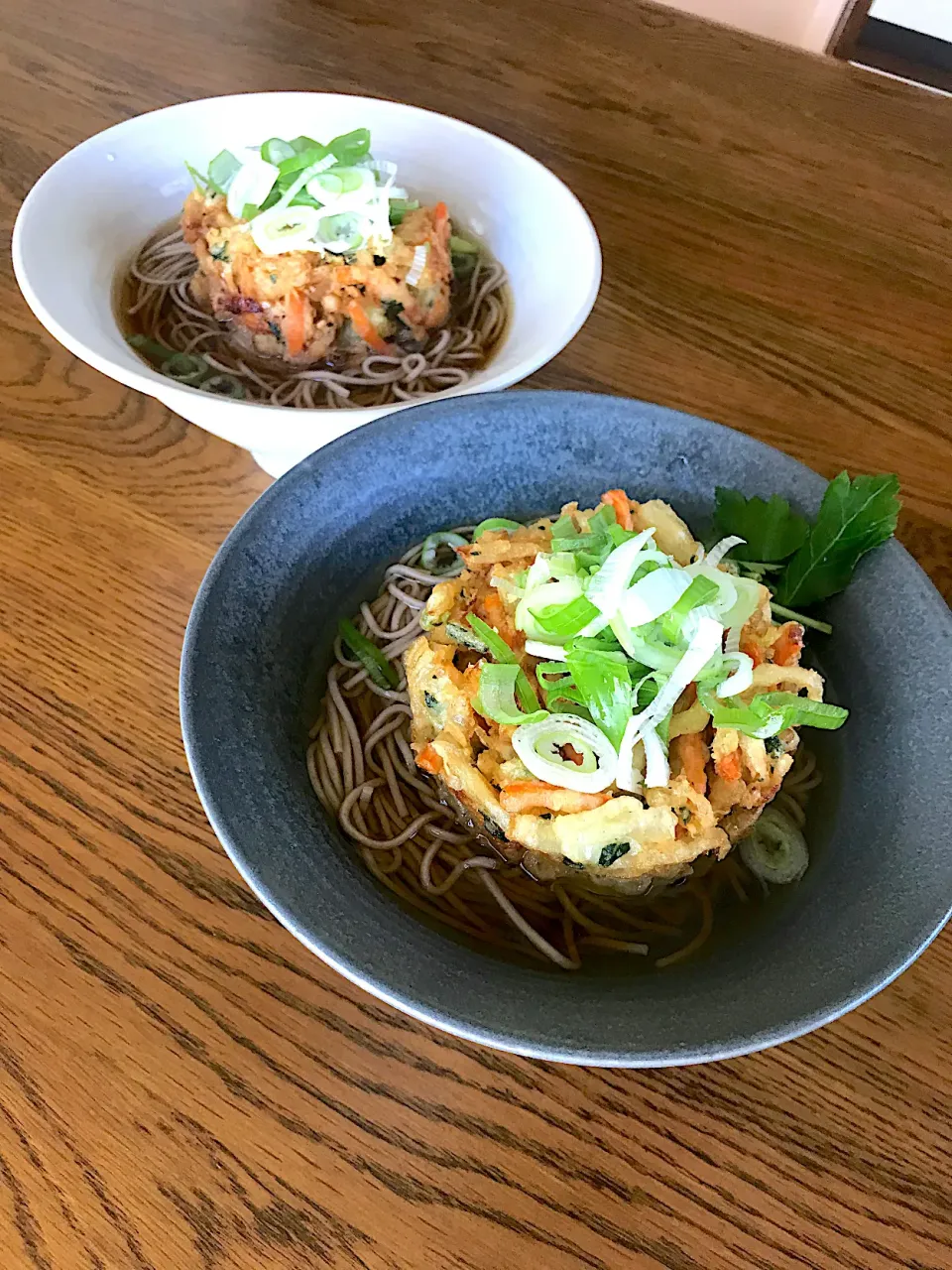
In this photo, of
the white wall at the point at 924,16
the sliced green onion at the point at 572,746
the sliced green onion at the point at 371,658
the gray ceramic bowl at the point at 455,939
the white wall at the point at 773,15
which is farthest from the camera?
the white wall at the point at 773,15

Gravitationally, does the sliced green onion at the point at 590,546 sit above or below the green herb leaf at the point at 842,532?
below

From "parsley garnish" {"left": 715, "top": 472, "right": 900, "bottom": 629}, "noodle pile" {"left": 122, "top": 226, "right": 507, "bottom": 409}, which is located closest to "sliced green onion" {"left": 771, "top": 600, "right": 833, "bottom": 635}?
"parsley garnish" {"left": 715, "top": 472, "right": 900, "bottom": 629}

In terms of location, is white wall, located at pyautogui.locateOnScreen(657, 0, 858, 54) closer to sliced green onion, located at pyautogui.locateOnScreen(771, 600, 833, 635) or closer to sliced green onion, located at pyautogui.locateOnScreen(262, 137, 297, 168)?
sliced green onion, located at pyautogui.locateOnScreen(262, 137, 297, 168)

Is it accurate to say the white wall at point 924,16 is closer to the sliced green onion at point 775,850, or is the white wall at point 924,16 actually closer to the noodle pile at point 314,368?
the noodle pile at point 314,368

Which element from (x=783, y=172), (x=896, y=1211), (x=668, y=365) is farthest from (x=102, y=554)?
(x=783, y=172)

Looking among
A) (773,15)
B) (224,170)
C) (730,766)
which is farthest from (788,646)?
(773,15)

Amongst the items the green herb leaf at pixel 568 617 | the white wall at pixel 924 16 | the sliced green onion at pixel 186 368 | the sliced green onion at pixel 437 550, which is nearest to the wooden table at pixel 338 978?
the sliced green onion at pixel 186 368

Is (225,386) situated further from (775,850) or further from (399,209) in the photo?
(775,850)
